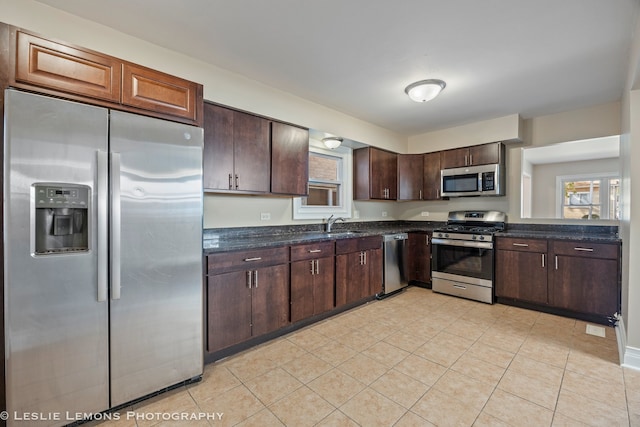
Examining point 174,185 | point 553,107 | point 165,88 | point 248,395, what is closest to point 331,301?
point 248,395

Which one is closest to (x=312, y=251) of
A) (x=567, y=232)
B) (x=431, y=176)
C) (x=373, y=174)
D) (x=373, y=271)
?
(x=373, y=271)

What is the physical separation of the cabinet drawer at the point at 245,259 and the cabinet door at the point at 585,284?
314 cm

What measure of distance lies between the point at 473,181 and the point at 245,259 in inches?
135

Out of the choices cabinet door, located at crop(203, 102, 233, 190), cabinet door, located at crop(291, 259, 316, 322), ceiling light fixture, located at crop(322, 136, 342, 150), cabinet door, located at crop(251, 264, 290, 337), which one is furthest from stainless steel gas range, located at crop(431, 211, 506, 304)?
cabinet door, located at crop(203, 102, 233, 190)

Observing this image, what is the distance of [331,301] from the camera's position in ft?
10.3

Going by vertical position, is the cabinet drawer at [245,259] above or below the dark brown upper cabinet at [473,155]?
below

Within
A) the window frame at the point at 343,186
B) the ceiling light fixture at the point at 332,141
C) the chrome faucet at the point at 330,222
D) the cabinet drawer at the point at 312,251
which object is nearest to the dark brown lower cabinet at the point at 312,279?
the cabinet drawer at the point at 312,251

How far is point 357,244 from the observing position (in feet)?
11.3

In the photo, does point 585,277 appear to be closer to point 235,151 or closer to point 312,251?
point 312,251

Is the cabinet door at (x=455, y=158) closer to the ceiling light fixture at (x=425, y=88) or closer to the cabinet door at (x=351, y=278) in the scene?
the ceiling light fixture at (x=425, y=88)

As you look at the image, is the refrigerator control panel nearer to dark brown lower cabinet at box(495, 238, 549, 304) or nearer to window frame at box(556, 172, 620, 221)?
dark brown lower cabinet at box(495, 238, 549, 304)

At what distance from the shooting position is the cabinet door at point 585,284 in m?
2.95

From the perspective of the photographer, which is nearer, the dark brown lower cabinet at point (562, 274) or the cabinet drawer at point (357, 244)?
the dark brown lower cabinet at point (562, 274)

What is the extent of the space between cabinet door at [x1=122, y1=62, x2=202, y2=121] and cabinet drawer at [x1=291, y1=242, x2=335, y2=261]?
1.48 meters
